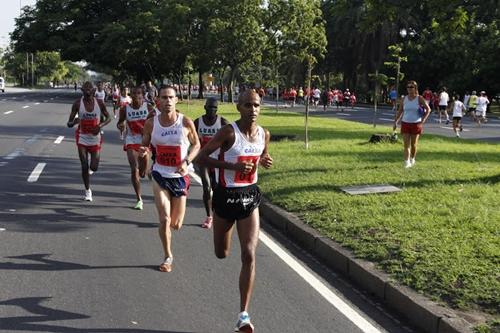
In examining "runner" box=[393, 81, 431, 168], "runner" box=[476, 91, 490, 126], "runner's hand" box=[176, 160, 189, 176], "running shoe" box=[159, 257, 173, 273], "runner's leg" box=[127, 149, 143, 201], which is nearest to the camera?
"running shoe" box=[159, 257, 173, 273]

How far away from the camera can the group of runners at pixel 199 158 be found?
4.83 m

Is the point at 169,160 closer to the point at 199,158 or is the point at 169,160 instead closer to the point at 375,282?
the point at 199,158

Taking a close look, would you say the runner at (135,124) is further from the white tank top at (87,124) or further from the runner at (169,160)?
the runner at (169,160)

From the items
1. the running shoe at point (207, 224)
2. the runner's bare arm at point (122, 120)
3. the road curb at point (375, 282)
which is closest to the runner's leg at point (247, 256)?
the road curb at point (375, 282)

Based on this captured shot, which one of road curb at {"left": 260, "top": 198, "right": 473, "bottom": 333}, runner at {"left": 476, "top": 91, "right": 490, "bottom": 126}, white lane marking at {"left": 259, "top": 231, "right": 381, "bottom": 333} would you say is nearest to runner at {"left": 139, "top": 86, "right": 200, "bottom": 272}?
white lane marking at {"left": 259, "top": 231, "right": 381, "bottom": 333}

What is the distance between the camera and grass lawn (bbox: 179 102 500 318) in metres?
5.61

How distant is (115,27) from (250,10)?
48.5ft

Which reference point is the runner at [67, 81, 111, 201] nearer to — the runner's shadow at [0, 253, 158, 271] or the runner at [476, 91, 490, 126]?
the runner's shadow at [0, 253, 158, 271]

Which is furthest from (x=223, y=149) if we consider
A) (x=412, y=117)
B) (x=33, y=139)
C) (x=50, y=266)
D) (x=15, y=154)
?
(x=33, y=139)

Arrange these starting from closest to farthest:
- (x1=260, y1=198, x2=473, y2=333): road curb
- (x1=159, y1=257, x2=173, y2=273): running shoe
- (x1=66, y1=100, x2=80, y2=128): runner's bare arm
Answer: (x1=260, y1=198, x2=473, y2=333): road curb < (x1=159, y1=257, x2=173, y2=273): running shoe < (x1=66, y1=100, x2=80, y2=128): runner's bare arm

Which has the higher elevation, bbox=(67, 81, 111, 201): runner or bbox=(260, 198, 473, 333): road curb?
bbox=(67, 81, 111, 201): runner

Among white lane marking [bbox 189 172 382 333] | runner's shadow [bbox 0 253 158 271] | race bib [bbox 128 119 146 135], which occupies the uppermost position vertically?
race bib [bbox 128 119 146 135]

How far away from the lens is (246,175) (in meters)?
Result: 4.91

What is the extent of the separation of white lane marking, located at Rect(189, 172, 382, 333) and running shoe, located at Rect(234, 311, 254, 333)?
0.91 meters
